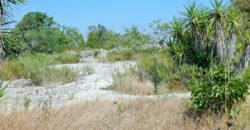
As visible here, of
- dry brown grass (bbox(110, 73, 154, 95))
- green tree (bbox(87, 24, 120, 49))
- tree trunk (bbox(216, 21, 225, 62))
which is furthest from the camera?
green tree (bbox(87, 24, 120, 49))

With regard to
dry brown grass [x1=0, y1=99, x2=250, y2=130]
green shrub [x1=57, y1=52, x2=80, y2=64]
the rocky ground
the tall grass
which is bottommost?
dry brown grass [x1=0, y1=99, x2=250, y2=130]

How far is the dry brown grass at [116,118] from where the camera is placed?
306 inches

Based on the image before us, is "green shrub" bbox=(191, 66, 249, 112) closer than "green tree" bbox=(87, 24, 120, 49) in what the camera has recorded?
Yes

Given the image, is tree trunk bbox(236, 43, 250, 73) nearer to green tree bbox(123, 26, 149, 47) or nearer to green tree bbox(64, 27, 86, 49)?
green tree bbox(123, 26, 149, 47)

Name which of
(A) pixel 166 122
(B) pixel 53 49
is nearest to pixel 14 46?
(A) pixel 166 122

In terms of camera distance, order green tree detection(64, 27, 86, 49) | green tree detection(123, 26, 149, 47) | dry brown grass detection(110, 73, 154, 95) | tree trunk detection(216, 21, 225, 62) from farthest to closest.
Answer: green tree detection(64, 27, 86, 49)
green tree detection(123, 26, 149, 47)
tree trunk detection(216, 21, 225, 62)
dry brown grass detection(110, 73, 154, 95)

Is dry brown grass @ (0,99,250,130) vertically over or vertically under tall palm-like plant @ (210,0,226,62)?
under

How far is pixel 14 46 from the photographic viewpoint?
916cm

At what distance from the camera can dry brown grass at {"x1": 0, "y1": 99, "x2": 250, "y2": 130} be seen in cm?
777

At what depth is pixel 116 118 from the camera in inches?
341

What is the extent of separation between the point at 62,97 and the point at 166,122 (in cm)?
571

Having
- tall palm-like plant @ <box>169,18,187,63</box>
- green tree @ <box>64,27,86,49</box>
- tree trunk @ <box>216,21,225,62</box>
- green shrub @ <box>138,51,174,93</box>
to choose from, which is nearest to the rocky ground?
green shrub @ <box>138,51,174,93</box>

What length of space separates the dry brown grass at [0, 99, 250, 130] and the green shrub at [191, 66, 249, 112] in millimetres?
360

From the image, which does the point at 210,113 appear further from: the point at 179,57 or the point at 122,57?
the point at 122,57
